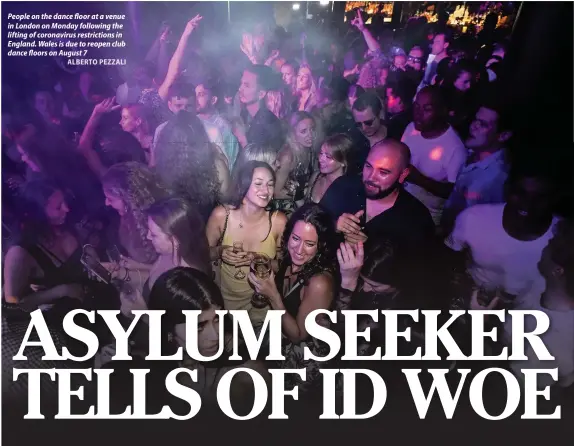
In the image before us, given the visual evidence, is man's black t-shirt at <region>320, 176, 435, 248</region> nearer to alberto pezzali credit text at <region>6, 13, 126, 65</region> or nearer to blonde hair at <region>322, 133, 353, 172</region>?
blonde hair at <region>322, 133, 353, 172</region>

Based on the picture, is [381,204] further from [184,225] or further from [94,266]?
[94,266]

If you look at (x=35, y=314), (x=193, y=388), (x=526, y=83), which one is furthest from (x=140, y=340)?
(x=526, y=83)

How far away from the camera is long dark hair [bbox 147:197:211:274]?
1.90 meters

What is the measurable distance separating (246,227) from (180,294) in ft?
1.14

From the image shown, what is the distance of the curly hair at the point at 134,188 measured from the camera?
1896mm

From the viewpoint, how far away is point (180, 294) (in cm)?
194

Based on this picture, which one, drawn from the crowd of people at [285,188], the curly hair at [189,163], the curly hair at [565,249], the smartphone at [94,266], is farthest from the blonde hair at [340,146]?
the smartphone at [94,266]

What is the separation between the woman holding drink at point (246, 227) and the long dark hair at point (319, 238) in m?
0.03

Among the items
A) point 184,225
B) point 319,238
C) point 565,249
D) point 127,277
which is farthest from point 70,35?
point 565,249

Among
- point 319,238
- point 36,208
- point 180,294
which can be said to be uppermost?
point 36,208

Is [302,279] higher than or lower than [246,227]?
lower

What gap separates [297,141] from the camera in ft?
6.23

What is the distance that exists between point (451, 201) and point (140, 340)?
48.9 inches

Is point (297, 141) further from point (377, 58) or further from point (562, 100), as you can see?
point (562, 100)
